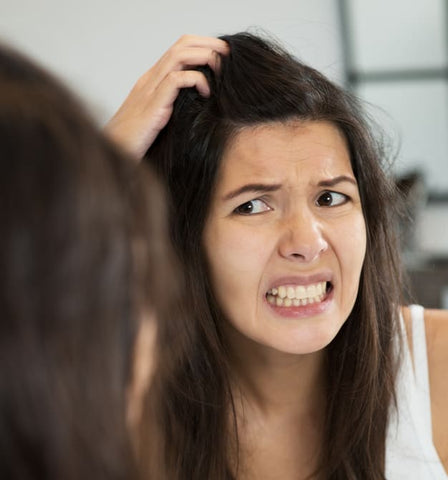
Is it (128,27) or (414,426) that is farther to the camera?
(128,27)

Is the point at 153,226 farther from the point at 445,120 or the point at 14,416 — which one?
the point at 445,120

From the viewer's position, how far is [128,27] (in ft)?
12.1

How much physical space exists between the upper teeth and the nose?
0.15 ft

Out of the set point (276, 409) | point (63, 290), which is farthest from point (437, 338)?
point (63, 290)

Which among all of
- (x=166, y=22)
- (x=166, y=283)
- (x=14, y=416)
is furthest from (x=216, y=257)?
(x=166, y=22)

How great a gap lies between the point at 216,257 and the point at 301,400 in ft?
1.11

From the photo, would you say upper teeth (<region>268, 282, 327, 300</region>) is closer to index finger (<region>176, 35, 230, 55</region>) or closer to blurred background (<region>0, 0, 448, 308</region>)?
index finger (<region>176, 35, 230, 55</region>)

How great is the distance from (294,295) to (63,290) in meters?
0.74

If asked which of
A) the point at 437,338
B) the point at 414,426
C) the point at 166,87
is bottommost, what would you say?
the point at 414,426

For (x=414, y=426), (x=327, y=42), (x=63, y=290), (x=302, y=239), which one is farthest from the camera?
(x=327, y=42)

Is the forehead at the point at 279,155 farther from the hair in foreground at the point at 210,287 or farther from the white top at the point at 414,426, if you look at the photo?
the white top at the point at 414,426

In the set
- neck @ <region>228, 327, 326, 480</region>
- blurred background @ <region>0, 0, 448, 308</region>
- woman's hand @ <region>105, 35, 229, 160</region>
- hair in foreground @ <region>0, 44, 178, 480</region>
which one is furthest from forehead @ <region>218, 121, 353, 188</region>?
blurred background @ <region>0, 0, 448, 308</region>

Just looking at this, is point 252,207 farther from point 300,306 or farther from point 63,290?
point 63,290

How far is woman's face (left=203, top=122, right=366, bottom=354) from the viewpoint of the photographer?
1.24 metres
